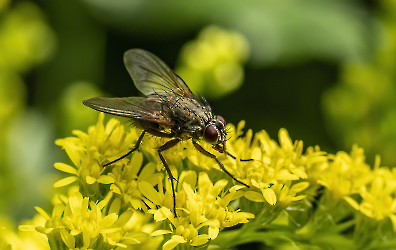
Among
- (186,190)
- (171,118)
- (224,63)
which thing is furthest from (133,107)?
(224,63)

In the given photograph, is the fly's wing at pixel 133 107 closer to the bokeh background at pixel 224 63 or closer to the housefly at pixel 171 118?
the housefly at pixel 171 118

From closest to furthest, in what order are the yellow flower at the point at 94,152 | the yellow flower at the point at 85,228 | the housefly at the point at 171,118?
1. the yellow flower at the point at 85,228
2. the yellow flower at the point at 94,152
3. the housefly at the point at 171,118

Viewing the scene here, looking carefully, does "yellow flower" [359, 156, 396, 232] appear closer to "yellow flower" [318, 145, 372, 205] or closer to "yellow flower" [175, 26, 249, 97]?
"yellow flower" [318, 145, 372, 205]

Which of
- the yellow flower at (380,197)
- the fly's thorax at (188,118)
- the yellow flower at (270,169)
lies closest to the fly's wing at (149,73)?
the fly's thorax at (188,118)

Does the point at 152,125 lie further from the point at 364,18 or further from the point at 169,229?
the point at 364,18

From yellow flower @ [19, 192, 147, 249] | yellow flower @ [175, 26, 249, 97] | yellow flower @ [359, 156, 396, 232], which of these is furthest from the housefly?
yellow flower @ [175, 26, 249, 97]
